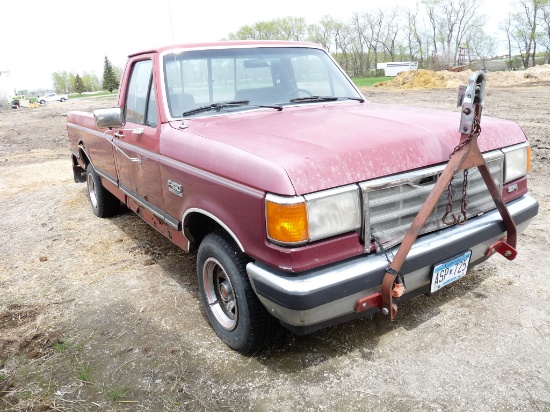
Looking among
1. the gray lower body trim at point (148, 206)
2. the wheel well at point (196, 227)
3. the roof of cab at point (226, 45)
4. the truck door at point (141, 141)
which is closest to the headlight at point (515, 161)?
the wheel well at point (196, 227)

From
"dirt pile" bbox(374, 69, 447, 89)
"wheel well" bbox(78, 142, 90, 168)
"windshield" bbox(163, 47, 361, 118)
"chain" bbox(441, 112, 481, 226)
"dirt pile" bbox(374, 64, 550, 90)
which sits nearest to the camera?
"chain" bbox(441, 112, 481, 226)

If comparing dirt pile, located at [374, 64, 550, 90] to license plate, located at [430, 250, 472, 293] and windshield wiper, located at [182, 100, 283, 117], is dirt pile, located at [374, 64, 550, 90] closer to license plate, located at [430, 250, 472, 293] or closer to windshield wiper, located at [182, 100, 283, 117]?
windshield wiper, located at [182, 100, 283, 117]

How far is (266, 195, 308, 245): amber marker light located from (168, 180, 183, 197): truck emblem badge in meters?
1.02

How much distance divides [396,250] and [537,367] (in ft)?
3.71

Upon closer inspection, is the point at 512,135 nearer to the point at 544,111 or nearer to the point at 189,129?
the point at 189,129

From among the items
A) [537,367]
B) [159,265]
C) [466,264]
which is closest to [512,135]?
[466,264]

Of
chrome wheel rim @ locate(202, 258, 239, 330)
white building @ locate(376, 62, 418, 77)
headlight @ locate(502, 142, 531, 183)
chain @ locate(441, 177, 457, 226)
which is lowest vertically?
chrome wheel rim @ locate(202, 258, 239, 330)

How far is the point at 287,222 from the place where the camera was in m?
2.20

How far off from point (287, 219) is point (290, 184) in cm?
17

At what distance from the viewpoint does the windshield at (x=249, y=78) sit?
11.3 feet

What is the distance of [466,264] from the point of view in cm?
285

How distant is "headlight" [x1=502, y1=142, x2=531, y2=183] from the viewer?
2.96m

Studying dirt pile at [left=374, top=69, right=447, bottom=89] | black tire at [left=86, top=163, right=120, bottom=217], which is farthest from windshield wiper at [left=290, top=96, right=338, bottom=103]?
dirt pile at [left=374, top=69, right=447, bottom=89]

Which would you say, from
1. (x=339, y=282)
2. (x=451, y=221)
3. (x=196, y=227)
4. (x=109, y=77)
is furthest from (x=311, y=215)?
(x=109, y=77)
